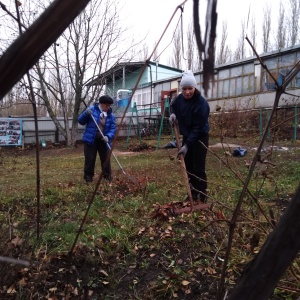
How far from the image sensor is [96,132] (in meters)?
6.00

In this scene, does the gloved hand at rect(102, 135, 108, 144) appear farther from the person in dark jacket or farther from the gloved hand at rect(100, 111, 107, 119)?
the person in dark jacket

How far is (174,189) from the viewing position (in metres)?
5.51

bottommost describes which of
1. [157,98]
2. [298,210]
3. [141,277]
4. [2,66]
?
[141,277]

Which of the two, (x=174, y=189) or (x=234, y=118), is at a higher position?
(x=234, y=118)

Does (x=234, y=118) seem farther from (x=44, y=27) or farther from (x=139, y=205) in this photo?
(x=44, y=27)

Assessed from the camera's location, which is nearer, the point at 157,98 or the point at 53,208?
the point at 53,208

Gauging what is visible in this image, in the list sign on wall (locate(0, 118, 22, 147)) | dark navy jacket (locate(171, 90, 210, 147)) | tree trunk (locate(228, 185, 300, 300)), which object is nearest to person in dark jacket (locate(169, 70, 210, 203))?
dark navy jacket (locate(171, 90, 210, 147))

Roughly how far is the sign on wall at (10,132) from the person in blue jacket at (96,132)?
13.7 metres

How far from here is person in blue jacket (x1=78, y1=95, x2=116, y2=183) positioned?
19.6 ft

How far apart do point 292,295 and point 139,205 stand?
2.38m

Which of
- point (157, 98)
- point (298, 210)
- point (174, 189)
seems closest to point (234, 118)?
point (157, 98)

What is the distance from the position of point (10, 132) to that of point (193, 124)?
1620 cm

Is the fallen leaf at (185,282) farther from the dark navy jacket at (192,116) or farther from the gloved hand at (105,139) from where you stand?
the gloved hand at (105,139)

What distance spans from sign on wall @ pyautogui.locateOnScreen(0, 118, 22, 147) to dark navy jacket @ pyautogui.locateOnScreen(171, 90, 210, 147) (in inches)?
620
